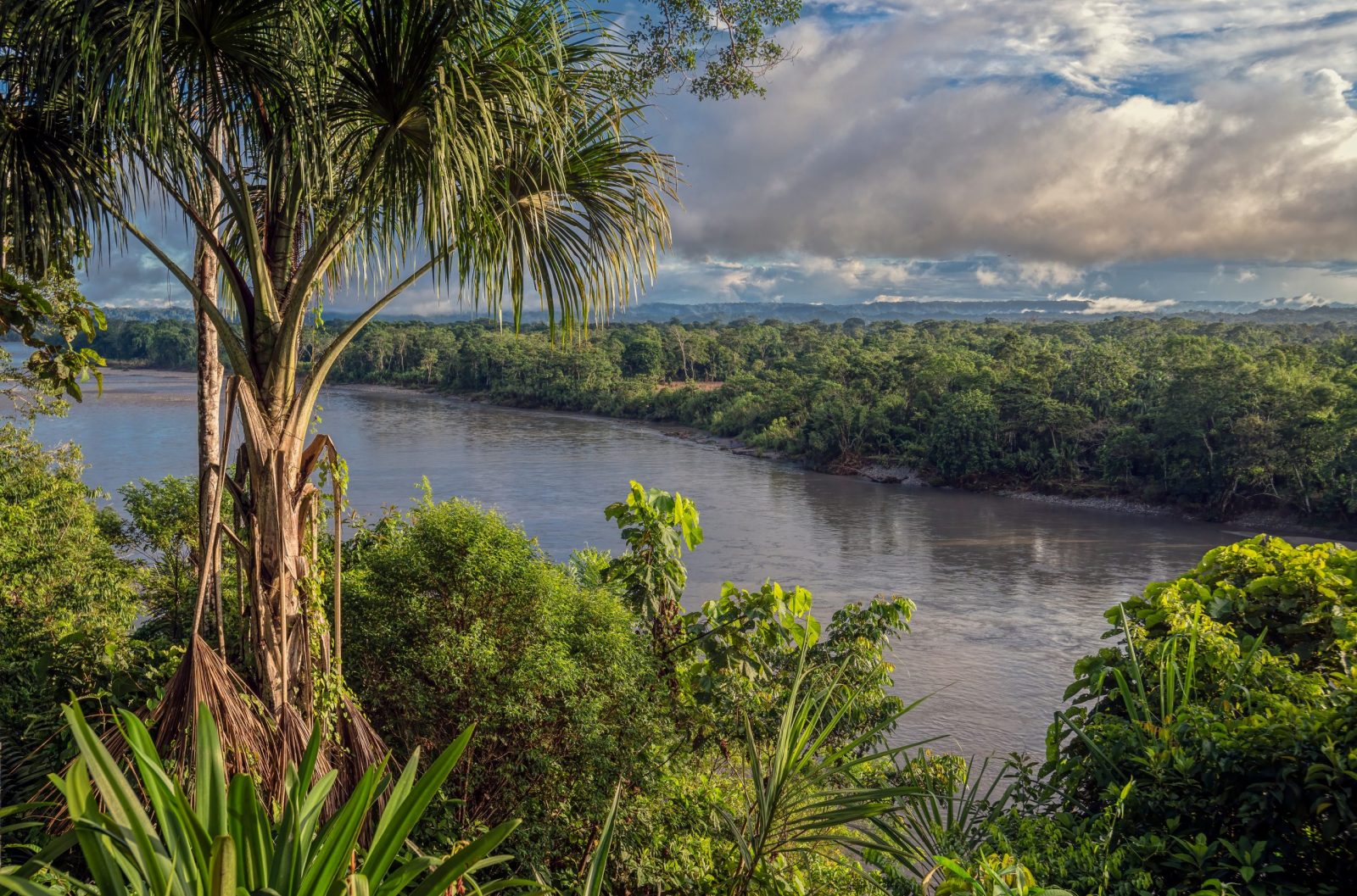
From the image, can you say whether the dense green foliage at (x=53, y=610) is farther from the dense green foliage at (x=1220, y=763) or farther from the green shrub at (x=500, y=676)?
the dense green foliage at (x=1220, y=763)

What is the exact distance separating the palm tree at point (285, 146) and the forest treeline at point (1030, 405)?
745 centimetres

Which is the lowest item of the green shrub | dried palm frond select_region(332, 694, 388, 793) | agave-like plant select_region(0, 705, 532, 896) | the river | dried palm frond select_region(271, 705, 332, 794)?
the river

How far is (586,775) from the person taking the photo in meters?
6.04

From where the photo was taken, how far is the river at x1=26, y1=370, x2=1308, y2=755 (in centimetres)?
1382

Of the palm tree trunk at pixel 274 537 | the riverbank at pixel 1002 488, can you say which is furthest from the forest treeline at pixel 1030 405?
the palm tree trunk at pixel 274 537

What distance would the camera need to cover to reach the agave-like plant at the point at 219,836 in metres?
1.28

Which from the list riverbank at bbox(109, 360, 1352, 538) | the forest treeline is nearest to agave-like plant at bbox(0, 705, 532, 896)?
the forest treeline

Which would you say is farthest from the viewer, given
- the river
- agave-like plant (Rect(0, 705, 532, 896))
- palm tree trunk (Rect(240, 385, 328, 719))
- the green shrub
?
the river

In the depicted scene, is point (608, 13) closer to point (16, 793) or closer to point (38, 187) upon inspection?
point (38, 187)

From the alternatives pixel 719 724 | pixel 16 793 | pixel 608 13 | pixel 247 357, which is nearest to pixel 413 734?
pixel 719 724

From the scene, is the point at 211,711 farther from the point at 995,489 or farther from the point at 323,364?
the point at 995,489

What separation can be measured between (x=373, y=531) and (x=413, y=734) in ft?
7.14

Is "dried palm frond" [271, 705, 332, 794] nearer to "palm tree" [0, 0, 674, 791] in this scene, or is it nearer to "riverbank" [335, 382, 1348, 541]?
"palm tree" [0, 0, 674, 791]

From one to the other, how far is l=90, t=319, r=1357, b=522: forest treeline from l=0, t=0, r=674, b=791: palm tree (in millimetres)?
7448
